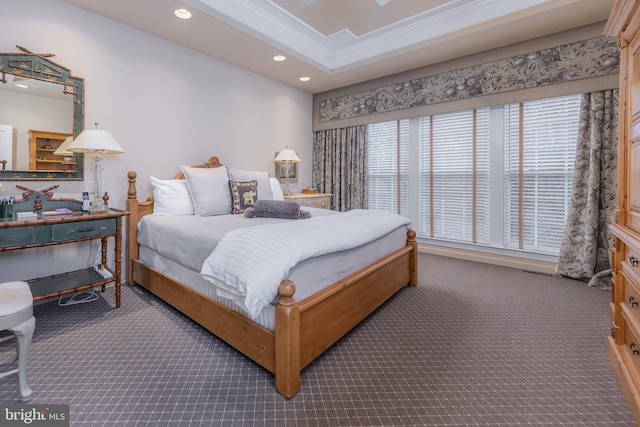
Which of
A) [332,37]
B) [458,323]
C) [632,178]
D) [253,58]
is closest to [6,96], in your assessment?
[253,58]

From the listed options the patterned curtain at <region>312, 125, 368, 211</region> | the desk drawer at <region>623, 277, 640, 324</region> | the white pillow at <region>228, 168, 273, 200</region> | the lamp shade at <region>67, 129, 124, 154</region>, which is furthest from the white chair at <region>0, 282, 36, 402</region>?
the patterned curtain at <region>312, 125, 368, 211</region>

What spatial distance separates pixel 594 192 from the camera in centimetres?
305

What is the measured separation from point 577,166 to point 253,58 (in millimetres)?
3869

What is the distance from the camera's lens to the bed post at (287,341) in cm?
144

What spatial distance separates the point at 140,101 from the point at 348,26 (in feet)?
8.15

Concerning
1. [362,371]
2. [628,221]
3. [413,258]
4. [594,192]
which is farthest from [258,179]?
[594,192]

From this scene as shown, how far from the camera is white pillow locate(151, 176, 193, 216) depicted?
2.96 meters

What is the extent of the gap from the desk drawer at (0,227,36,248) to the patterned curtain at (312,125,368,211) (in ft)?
12.6

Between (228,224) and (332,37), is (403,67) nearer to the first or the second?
(332,37)

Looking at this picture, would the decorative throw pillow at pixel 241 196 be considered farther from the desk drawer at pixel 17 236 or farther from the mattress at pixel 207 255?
the desk drawer at pixel 17 236

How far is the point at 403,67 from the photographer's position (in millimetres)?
4133

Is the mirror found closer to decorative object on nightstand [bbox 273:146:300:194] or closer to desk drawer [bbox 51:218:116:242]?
desk drawer [bbox 51:218:116:242]

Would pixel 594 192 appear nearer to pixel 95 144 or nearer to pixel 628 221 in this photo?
→ pixel 628 221

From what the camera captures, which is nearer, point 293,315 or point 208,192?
point 293,315
